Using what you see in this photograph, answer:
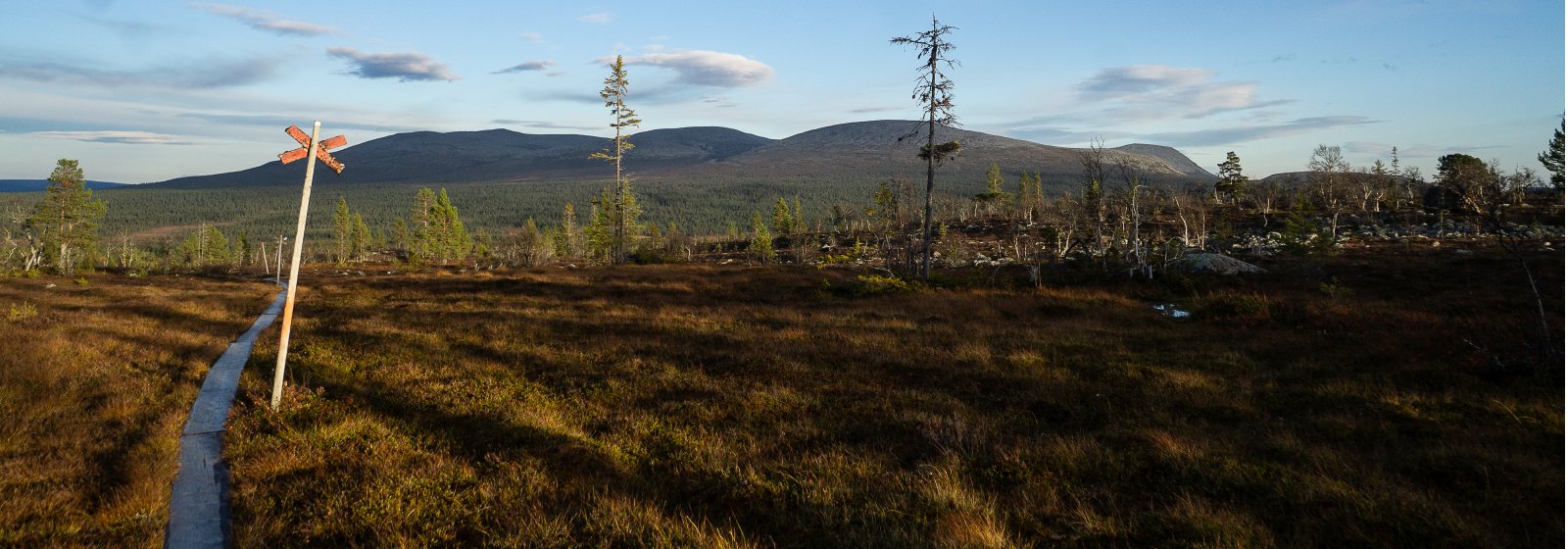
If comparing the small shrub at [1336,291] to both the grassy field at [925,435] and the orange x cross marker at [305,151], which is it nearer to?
the grassy field at [925,435]

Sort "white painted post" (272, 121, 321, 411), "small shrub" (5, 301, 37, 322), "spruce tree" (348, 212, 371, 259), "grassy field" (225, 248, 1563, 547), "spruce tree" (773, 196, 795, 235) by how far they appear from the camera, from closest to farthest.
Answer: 1. "grassy field" (225, 248, 1563, 547)
2. "white painted post" (272, 121, 321, 411)
3. "small shrub" (5, 301, 37, 322)
4. "spruce tree" (348, 212, 371, 259)
5. "spruce tree" (773, 196, 795, 235)

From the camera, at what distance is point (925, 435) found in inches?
298

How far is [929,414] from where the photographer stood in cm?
852

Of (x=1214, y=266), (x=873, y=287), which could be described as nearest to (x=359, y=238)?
(x=873, y=287)

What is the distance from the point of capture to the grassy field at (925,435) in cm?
536

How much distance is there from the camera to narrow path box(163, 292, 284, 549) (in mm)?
5867

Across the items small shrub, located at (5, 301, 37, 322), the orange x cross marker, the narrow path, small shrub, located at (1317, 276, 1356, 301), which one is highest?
the orange x cross marker

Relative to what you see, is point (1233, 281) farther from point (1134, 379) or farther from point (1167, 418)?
point (1167, 418)

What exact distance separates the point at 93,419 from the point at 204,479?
11.8 feet

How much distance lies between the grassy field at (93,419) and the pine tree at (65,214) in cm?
5450

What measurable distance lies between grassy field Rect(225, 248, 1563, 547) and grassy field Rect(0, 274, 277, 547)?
82 cm

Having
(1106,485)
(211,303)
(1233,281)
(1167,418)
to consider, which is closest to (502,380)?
(1106,485)

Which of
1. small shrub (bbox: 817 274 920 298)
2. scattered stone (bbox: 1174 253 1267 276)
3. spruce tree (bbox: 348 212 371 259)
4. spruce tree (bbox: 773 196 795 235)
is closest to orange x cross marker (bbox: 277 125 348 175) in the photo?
small shrub (bbox: 817 274 920 298)

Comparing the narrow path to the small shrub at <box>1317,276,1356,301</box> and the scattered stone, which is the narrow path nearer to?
the small shrub at <box>1317,276,1356,301</box>
